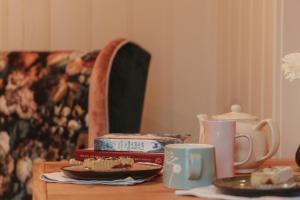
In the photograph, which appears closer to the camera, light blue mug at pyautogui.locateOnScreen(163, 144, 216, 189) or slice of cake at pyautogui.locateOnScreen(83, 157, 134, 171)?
light blue mug at pyautogui.locateOnScreen(163, 144, 216, 189)

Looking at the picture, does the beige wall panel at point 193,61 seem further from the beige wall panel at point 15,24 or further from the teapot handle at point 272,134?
the teapot handle at point 272,134

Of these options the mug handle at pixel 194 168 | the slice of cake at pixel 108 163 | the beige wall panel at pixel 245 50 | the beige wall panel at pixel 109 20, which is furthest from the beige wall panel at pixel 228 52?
the mug handle at pixel 194 168

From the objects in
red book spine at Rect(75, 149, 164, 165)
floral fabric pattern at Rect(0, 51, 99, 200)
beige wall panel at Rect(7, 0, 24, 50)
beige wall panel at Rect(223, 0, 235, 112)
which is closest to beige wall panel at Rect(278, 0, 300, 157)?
red book spine at Rect(75, 149, 164, 165)

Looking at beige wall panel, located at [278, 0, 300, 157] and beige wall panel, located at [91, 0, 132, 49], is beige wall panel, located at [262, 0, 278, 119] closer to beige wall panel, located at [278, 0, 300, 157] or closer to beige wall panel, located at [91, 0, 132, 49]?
beige wall panel, located at [278, 0, 300, 157]

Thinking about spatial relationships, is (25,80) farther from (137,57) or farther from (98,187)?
(98,187)

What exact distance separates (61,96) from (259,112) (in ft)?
2.19

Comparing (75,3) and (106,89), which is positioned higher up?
(75,3)

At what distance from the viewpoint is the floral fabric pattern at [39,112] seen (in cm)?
197

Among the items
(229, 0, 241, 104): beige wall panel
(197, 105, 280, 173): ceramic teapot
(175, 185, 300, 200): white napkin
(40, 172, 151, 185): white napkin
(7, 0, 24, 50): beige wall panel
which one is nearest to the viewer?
(175, 185, 300, 200): white napkin

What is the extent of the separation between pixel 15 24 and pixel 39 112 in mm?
473

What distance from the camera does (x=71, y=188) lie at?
1024mm

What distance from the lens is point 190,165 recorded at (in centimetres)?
99

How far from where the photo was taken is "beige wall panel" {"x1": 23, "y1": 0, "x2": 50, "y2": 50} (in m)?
2.30

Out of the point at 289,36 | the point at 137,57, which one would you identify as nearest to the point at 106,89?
the point at 137,57
